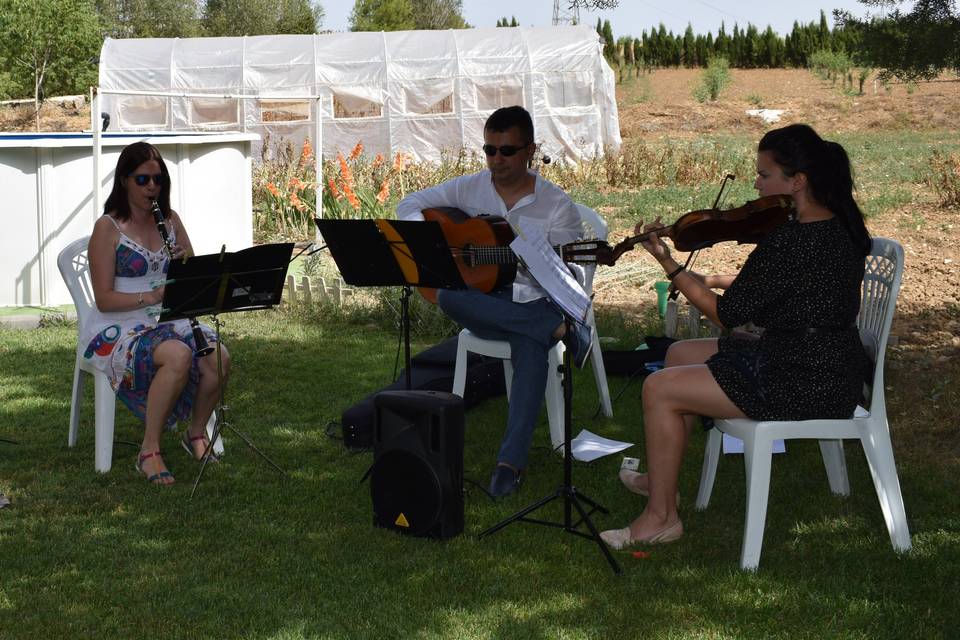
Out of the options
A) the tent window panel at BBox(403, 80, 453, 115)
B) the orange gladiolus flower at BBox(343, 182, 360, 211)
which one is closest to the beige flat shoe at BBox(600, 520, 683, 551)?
the orange gladiolus flower at BBox(343, 182, 360, 211)

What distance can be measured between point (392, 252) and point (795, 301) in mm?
1563

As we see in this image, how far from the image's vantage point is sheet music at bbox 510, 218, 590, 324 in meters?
3.72

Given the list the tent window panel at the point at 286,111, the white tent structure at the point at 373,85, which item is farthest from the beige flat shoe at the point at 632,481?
the tent window panel at the point at 286,111

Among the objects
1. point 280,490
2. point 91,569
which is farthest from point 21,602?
point 280,490

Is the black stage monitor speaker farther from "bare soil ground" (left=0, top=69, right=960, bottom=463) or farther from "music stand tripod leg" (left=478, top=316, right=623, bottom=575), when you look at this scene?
"bare soil ground" (left=0, top=69, right=960, bottom=463)

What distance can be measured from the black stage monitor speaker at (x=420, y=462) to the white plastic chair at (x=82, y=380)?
4.33 feet

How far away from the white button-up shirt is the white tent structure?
1493 cm

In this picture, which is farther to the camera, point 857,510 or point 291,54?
point 291,54

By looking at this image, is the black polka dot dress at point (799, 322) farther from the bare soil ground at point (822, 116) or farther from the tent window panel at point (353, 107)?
the tent window panel at point (353, 107)

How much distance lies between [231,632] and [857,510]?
7.81 feet

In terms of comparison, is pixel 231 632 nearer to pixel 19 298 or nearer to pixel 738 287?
pixel 738 287

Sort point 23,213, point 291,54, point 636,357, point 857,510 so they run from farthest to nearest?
point 291,54 → point 23,213 → point 636,357 → point 857,510

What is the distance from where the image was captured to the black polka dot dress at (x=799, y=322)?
369 centimetres

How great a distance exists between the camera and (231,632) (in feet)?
11.0
